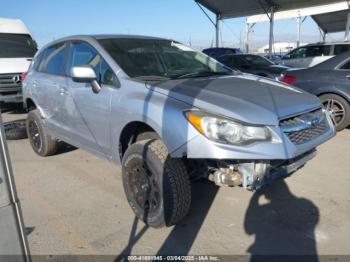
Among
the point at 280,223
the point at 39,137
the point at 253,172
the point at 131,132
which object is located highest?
the point at 131,132

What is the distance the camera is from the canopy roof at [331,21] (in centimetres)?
3100

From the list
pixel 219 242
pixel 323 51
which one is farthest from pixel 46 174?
pixel 323 51

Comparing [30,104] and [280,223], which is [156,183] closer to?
[280,223]

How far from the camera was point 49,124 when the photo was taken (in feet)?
16.1

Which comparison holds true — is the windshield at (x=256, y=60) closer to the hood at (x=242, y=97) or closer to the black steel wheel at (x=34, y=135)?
the black steel wheel at (x=34, y=135)

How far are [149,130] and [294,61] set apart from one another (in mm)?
13265

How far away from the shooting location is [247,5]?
65.6 feet

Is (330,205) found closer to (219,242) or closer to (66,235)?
(219,242)

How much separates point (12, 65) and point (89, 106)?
276 inches

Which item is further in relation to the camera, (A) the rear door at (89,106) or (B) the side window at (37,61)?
(B) the side window at (37,61)

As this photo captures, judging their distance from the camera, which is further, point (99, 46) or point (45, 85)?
point (45, 85)

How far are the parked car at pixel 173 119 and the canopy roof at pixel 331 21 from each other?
99.9ft

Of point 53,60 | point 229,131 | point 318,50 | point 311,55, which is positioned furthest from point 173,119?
point 311,55

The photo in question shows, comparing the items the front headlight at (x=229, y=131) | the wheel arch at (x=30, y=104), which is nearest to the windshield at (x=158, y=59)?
the front headlight at (x=229, y=131)
